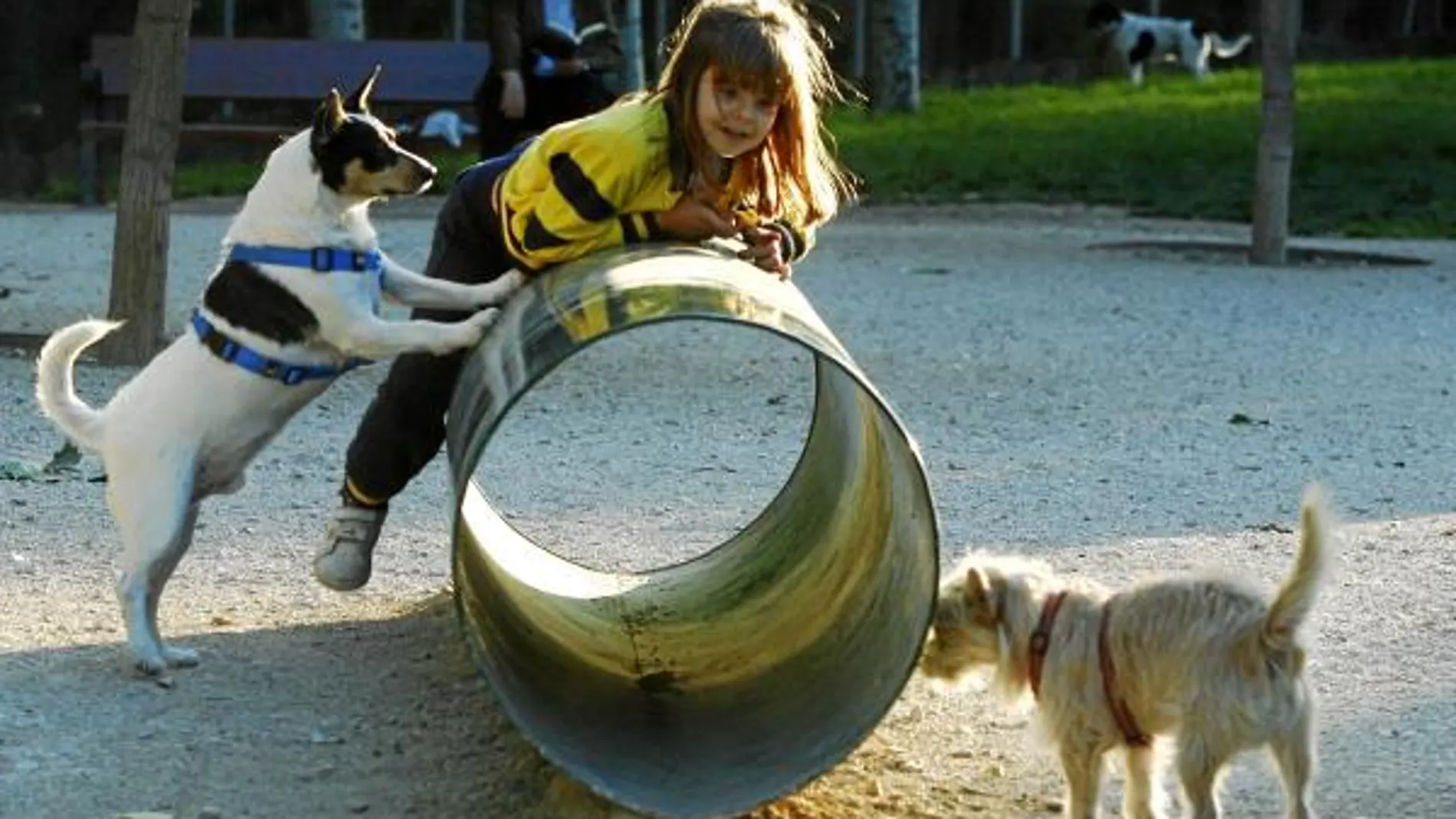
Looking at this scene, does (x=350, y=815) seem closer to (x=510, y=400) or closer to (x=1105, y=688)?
(x=510, y=400)

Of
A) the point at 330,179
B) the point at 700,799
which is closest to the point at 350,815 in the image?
the point at 700,799

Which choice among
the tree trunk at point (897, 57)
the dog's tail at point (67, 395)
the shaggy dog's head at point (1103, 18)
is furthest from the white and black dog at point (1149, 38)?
the dog's tail at point (67, 395)

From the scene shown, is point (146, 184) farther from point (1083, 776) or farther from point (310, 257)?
point (1083, 776)

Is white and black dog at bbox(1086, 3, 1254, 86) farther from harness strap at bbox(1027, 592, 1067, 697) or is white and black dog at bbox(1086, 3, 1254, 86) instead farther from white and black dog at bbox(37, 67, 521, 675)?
harness strap at bbox(1027, 592, 1067, 697)

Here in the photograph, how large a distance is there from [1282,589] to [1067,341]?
8489 mm

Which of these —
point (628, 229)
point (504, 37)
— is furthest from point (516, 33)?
point (628, 229)

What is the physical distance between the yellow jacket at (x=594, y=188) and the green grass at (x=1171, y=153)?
14082mm

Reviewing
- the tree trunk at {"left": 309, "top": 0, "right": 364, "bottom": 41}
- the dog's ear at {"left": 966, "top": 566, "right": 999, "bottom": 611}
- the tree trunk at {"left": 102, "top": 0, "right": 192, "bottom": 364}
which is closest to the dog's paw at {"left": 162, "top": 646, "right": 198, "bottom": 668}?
the dog's ear at {"left": 966, "top": 566, "right": 999, "bottom": 611}

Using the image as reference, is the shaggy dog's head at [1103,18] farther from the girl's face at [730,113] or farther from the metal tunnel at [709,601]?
the girl's face at [730,113]

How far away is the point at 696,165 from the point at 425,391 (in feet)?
3.63

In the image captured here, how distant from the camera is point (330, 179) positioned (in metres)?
6.90

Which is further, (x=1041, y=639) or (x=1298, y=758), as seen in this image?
(x=1041, y=639)

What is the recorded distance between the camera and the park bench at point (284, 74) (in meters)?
24.3

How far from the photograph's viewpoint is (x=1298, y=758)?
5594mm
